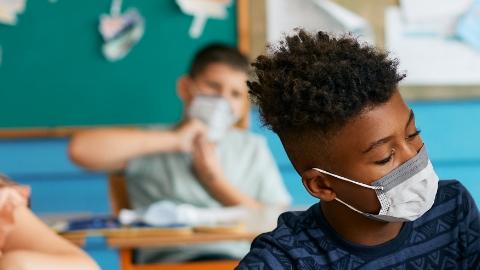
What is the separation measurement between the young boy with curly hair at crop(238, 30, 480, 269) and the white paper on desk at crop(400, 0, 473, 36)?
2.06 meters

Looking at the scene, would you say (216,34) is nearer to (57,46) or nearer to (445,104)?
(57,46)

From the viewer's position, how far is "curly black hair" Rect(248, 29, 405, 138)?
3.45 ft

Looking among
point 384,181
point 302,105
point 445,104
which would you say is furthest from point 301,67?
point 445,104

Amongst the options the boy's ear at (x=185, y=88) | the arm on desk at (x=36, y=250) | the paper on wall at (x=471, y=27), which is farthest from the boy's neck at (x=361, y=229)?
the paper on wall at (x=471, y=27)

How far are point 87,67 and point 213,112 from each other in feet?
2.50

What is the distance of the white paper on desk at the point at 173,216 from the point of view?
6.40ft

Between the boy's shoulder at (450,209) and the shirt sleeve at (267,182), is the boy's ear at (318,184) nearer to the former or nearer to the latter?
the boy's shoulder at (450,209)

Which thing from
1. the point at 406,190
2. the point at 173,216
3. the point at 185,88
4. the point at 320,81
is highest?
the point at 185,88

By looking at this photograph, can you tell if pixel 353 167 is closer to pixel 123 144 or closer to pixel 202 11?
pixel 123 144

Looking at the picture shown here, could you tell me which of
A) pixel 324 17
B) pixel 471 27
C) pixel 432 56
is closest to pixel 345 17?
pixel 324 17

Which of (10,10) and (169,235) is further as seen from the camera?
(10,10)

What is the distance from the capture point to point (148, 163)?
2.39 metres

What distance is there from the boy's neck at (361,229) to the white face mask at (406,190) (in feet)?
0.05

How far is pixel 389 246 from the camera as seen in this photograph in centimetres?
111
